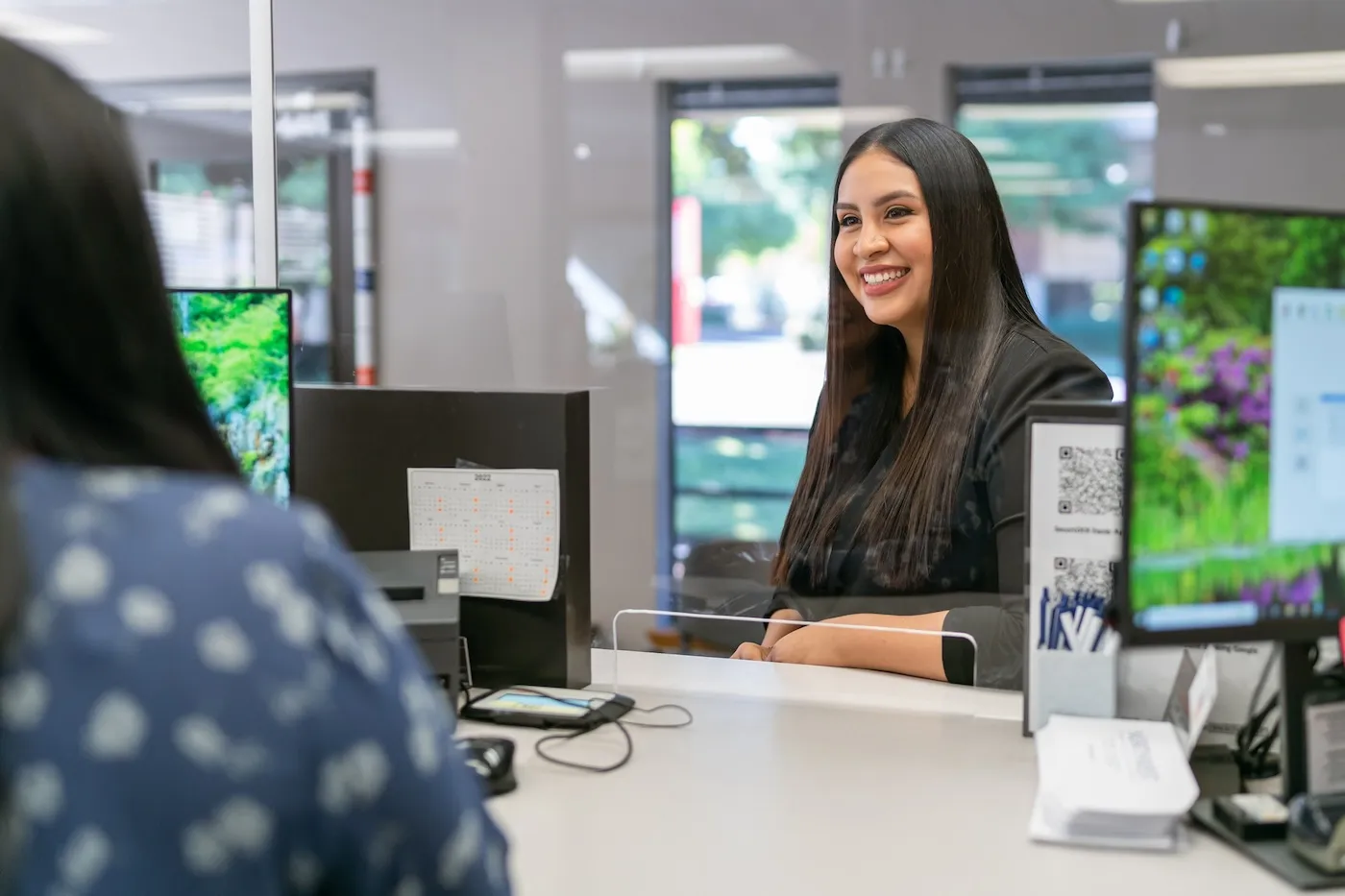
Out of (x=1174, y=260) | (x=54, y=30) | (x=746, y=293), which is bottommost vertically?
(x=1174, y=260)

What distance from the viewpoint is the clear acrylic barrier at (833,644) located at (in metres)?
1.55

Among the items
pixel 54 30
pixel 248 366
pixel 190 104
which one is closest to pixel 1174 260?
pixel 248 366

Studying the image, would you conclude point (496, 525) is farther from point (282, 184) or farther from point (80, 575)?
point (282, 184)

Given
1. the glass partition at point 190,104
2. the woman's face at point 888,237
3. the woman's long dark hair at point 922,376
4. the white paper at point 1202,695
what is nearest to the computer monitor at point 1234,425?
the white paper at point 1202,695

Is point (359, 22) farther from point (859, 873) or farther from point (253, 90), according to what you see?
point (859, 873)

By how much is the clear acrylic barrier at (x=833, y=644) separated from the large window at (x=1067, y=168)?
6.23 ft

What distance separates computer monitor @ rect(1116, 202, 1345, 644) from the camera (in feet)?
3.35

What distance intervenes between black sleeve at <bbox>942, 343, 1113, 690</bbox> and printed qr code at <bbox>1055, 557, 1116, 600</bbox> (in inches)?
1.6

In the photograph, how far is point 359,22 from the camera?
396 cm

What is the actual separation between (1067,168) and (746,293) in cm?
95

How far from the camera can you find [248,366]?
4.88 ft

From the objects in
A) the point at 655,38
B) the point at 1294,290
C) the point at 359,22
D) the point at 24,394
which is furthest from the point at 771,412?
the point at 24,394

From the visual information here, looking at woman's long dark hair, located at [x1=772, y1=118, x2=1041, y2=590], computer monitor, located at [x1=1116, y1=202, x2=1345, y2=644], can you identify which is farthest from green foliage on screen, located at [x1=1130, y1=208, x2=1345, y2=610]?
woman's long dark hair, located at [x1=772, y1=118, x2=1041, y2=590]

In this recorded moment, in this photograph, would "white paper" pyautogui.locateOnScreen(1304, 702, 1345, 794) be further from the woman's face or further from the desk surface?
the woman's face
